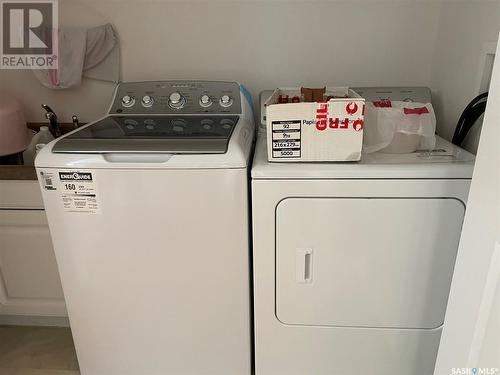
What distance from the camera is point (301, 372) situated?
1495 mm

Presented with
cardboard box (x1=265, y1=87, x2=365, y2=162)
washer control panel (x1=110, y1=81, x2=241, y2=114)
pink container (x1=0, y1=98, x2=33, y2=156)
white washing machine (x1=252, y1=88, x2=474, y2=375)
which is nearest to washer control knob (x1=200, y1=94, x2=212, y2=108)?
washer control panel (x1=110, y1=81, x2=241, y2=114)

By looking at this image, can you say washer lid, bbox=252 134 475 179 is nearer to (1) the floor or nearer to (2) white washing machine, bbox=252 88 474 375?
(2) white washing machine, bbox=252 88 474 375

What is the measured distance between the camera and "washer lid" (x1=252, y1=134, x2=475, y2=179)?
1183 mm

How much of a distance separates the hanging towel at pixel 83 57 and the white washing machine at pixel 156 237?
1.40 feet

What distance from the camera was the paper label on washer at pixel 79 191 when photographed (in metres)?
1.24

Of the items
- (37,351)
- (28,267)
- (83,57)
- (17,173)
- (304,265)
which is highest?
(83,57)

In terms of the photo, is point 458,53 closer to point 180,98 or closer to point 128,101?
point 180,98

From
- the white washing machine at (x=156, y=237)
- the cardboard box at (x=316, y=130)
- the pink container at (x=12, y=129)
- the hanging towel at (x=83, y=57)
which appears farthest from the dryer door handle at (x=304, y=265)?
the pink container at (x=12, y=129)

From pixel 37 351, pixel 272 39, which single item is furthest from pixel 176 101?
pixel 37 351

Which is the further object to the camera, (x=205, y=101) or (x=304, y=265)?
(x=205, y=101)

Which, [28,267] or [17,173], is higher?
[17,173]

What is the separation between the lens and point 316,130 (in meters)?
1.20

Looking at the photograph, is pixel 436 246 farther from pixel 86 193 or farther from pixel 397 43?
pixel 86 193

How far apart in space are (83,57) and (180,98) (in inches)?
22.4
